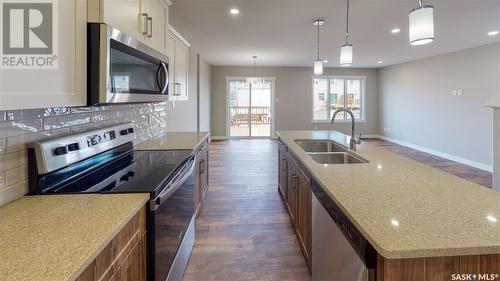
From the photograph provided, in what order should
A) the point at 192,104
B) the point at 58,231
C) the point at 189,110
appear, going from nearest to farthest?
the point at 58,231 < the point at 189,110 < the point at 192,104

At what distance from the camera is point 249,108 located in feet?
33.6

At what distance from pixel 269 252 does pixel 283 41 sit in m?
4.19

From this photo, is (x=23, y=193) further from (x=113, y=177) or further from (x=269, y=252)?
(x=269, y=252)

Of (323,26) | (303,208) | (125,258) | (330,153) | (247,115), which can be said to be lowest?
(303,208)

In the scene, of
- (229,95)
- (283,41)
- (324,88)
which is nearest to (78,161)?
(283,41)

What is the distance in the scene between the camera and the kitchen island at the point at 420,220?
0.91 metres

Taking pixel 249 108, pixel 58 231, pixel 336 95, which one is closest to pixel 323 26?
pixel 58 231

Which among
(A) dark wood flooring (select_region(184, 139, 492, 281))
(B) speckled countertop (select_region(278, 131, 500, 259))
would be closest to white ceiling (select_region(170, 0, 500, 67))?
(A) dark wood flooring (select_region(184, 139, 492, 281))

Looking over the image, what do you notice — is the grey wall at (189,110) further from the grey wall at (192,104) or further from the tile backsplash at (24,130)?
the tile backsplash at (24,130)

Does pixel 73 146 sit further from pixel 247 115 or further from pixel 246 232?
pixel 247 115

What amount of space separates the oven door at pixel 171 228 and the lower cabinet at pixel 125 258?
48mm

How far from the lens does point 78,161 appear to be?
5.11ft

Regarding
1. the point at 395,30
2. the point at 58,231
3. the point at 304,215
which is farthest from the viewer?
the point at 395,30

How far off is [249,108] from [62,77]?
912cm
